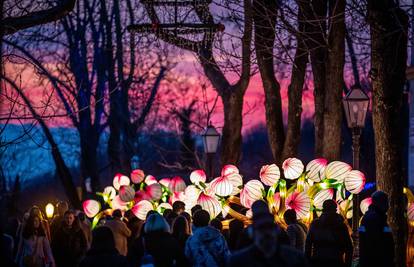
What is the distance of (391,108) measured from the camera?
52.0 ft

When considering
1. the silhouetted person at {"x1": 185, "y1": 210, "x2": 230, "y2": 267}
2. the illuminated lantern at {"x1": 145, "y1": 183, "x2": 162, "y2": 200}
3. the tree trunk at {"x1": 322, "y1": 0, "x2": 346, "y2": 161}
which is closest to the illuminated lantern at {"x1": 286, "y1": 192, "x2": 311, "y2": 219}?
the tree trunk at {"x1": 322, "y1": 0, "x2": 346, "y2": 161}

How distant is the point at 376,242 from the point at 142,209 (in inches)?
296

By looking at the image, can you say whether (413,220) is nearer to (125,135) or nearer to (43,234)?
(43,234)

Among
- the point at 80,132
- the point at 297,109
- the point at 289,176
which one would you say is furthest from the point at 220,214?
the point at 80,132

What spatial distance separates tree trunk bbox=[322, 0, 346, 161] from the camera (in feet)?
64.3

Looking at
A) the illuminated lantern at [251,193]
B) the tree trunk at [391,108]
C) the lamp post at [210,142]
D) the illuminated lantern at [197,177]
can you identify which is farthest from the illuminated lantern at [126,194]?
the tree trunk at [391,108]

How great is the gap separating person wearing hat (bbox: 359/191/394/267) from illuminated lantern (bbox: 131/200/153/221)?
706 centimetres

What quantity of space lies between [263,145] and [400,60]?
63.3 m

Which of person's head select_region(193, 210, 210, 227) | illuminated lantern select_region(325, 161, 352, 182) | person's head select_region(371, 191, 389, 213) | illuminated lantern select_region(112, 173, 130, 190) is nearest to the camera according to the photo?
person's head select_region(193, 210, 210, 227)

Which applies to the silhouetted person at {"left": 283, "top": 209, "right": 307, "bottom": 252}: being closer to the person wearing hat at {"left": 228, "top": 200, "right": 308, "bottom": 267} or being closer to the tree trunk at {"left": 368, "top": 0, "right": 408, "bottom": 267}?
the tree trunk at {"left": 368, "top": 0, "right": 408, "bottom": 267}

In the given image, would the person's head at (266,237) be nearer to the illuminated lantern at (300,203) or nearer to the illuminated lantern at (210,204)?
the illuminated lantern at (300,203)

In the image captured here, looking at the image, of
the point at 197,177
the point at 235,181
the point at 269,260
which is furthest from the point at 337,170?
the point at 269,260

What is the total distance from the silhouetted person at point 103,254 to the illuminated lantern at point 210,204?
8100mm

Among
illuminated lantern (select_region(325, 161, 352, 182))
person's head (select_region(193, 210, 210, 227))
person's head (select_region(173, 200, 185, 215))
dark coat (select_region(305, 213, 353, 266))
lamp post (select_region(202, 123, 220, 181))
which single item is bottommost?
dark coat (select_region(305, 213, 353, 266))
